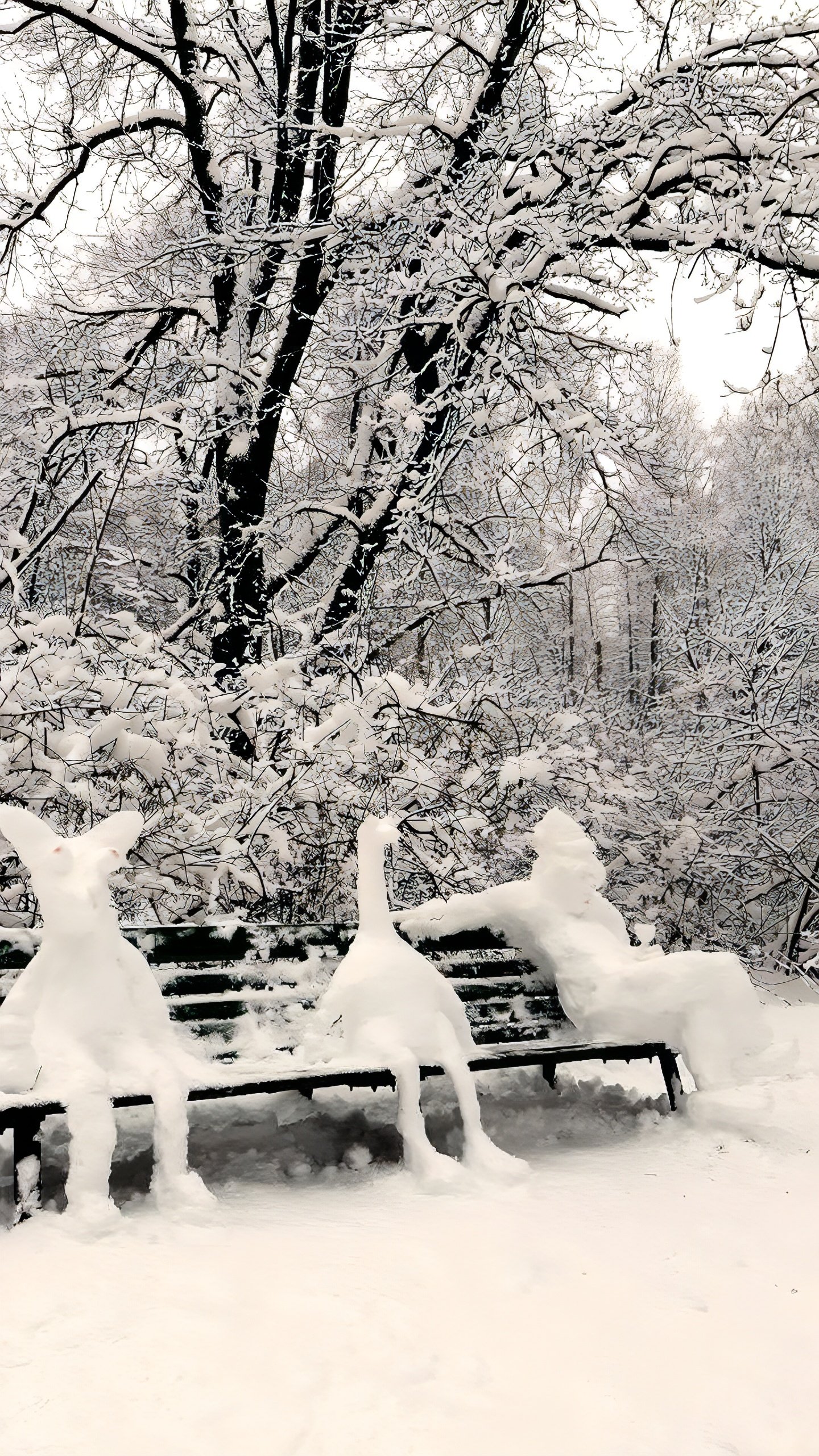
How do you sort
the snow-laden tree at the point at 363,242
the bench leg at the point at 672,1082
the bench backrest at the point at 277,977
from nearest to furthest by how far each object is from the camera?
the bench backrest at the point at 277,977
the bench leg at the point at 672,1082
the snow-laden tree at the point at 363,242

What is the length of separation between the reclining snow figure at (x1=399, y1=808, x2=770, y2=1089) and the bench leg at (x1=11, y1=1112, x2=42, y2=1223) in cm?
192

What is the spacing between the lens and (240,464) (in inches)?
306

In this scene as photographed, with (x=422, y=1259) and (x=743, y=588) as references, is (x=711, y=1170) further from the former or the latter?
(x=743, y=588)

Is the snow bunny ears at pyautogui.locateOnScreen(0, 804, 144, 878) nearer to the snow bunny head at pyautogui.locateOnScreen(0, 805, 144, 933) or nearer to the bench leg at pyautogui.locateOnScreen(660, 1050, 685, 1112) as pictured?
the snow bunny head at pyautogui.locateOnScreen(0, 805, 144, 933)

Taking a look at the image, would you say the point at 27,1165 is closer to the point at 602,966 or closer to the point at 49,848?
the point at 49,848

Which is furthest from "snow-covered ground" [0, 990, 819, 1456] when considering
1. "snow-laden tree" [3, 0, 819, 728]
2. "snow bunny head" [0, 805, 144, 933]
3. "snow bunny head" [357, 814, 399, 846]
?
"snow-laden tree" [3, 0, 819, 728]

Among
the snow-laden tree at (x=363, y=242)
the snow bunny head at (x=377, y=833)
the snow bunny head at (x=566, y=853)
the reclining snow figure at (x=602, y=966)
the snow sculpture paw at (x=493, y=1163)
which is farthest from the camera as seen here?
the snow-laden tree at (x=363, y=242)

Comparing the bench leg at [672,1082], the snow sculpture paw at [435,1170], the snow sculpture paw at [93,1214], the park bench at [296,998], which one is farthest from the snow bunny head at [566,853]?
the snow sculpture paw at [93,1214]

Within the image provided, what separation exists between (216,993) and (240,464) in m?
5.04

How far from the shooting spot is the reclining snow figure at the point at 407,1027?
3297 millimetres

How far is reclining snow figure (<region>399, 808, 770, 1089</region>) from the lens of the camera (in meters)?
3.84

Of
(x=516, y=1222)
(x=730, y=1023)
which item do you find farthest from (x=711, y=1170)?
(x=516, y=1222)

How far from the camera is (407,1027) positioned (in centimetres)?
344

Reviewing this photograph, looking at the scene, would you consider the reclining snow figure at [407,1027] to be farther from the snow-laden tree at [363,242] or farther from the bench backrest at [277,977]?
the snow-laden tree at [363,242]
